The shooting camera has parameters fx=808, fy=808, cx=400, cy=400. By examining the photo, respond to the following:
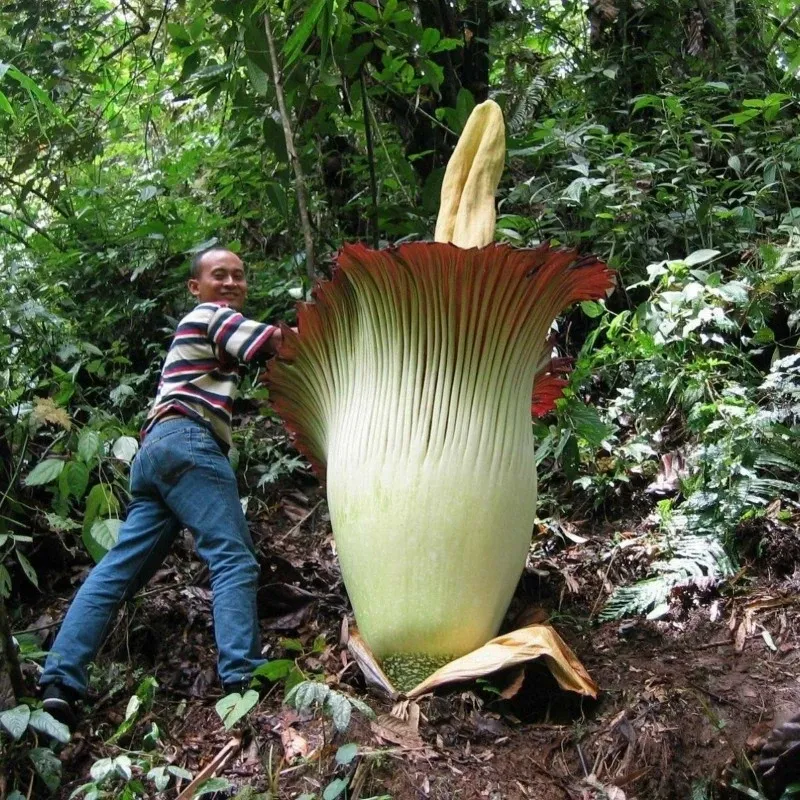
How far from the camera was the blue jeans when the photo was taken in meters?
2.33

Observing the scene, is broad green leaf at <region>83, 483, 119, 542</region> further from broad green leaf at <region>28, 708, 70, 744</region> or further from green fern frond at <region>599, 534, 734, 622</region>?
green fern frond at <region>599, 534, 734, 622</region>

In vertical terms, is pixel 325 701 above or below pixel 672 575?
below

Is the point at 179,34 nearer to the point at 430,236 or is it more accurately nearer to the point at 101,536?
the point at 430,236

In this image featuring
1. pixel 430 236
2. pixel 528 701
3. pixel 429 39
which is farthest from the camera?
pixel 430 236

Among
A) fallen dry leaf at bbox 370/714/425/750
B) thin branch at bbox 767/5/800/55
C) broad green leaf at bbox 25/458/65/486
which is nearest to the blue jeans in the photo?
broad green leaf at bbox 25/458/65/486

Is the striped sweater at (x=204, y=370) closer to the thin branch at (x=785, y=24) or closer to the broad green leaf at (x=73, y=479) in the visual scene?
the broad green leaf at (x=73, y=479)

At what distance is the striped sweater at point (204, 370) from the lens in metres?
2.70

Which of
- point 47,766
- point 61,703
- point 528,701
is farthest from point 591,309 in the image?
point 47,766

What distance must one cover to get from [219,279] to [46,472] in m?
A: 0.92

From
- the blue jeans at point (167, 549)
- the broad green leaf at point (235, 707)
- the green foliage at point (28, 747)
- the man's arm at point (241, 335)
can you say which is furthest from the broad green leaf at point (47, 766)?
the man's arm at point (241, 335)

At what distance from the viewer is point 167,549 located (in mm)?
2719

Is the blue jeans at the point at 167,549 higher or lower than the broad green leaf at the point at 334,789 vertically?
higher

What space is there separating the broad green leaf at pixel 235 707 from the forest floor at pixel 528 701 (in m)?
0.15

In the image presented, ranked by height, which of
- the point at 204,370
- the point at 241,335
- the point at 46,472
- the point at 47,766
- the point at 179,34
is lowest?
the point at 47,766
